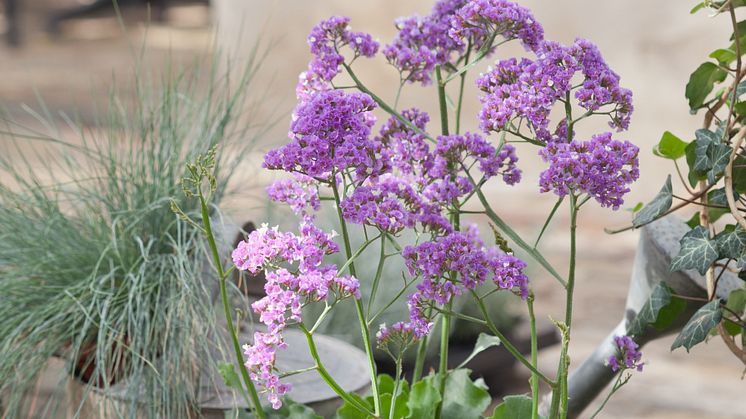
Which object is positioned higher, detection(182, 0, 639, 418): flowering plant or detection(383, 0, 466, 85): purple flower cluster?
detection(383, 0, 466, 85): purple flower cluster

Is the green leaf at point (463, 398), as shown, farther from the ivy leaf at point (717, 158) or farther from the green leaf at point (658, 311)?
the ivy leaf at point (717, 158)

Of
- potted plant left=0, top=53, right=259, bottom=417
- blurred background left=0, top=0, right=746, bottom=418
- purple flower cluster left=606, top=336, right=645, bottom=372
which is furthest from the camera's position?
blurred background left=0, top=0, right=746, bottom=418

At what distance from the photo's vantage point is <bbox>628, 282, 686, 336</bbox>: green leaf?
2.70 feet

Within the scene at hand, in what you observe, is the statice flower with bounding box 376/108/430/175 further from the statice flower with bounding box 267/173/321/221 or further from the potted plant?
the potted plant

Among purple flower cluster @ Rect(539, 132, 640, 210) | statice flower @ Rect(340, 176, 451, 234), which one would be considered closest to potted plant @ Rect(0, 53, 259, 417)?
statice flower @ Rect(340, 176, 451, 234)

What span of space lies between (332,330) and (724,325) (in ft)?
4.43

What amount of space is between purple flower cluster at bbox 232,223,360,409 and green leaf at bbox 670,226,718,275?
0.27m

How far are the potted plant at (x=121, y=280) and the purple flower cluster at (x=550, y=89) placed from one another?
1.54 ft

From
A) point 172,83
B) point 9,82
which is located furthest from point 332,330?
point 9,82

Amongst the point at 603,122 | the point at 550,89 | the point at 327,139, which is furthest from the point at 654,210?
the point at 603,122

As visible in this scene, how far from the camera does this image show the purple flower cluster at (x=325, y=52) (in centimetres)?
79

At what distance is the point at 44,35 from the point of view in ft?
29.1

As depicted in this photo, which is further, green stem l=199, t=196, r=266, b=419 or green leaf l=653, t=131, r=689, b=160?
green leaf l=653, t=131, r=689, b=160

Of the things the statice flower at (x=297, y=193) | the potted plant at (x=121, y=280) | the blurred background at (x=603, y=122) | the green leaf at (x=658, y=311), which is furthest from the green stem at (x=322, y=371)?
the blurred background at (x=603, y=122)
